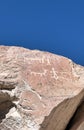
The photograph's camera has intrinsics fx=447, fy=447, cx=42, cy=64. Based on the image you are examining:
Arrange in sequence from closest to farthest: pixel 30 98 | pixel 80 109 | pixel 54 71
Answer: pixel 30 98 < pixel 54 71 < pixel 80 109

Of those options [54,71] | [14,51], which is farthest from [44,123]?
[14,51]

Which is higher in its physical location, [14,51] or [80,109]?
[14,51]

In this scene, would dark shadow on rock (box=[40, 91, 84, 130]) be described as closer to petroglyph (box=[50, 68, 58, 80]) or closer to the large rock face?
the large rock face

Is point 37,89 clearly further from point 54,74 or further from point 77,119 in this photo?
point 77,119

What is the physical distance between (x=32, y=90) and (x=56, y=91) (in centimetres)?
16

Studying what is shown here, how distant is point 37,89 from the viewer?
2.76 metres

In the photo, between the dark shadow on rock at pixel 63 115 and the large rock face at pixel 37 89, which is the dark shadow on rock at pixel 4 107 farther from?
the dark shadow on rock at pixel 63 115

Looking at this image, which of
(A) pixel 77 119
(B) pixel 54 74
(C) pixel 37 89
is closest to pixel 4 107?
(C) pixel 37 89

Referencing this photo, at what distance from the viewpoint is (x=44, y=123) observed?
2.70 m

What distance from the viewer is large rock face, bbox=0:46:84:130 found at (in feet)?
8.73

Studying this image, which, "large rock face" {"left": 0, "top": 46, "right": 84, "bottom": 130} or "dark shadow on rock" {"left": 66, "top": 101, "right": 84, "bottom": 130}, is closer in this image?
"large rock face" {"left": 0, "top": 46, "right": 84, "bottom": 130}

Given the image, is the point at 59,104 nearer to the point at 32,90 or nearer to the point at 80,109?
the point at 32,90

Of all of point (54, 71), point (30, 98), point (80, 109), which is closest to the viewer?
point (30, 98)

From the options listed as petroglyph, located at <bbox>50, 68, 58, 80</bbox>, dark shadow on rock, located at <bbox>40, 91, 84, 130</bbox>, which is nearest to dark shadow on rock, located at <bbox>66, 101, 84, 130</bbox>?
dark shadow on rock, located at <bbox>40, 91, 84, 130</bbox>
